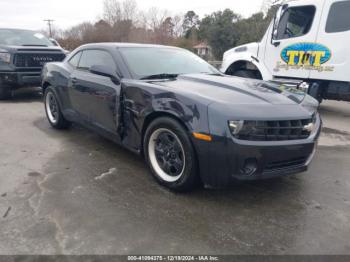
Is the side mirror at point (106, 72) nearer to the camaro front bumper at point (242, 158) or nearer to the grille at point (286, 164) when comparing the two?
the camaro front bumper at point (242, 158)

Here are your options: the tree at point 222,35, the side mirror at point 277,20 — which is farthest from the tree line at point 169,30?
the side mirror at point 277,20

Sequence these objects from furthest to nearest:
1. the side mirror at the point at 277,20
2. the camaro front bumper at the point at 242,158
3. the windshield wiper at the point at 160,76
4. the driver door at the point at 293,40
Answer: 1. the side mirror at the point at 277,20
2. the driver door at the point at 293,40
3. the windshield wiper at the point at 160,76
4. the camaro front bumper at the point at 242,158

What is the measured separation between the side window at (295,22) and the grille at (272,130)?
15.8ft

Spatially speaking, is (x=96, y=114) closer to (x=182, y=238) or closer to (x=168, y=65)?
(x=168, y=65)

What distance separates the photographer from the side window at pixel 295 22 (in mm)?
6707

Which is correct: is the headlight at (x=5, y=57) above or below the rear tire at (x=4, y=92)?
above

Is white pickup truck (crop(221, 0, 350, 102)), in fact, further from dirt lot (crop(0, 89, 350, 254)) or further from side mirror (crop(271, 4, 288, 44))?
dirt lot (crop(0, 89, 350, 254))

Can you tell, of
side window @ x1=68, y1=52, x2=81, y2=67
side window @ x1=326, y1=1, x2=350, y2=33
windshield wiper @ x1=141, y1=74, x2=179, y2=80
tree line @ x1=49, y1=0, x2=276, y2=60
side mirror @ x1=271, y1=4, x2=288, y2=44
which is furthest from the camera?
tree line @ x1=49, y1=0, x2=276, y2=60

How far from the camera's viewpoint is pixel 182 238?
2396 millimetres

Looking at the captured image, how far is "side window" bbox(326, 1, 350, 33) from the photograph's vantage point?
20.4ft

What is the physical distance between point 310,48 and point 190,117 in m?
5.14

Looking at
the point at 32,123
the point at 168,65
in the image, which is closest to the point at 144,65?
the point at 168,65

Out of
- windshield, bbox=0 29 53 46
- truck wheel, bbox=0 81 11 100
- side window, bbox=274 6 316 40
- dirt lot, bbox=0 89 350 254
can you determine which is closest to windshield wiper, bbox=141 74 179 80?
dirt lot, bbox=0 89 350 254

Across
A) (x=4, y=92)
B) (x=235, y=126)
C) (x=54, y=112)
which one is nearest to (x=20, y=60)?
(x=4, y=92)
